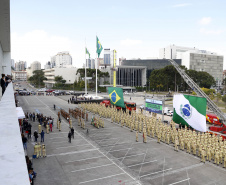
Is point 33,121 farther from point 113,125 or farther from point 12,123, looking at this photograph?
point 12,123

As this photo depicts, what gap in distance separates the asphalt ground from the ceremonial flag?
257cm

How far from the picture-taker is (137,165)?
11.3 metres

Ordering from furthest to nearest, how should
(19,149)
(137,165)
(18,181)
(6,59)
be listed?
(6,59) → (137,165) → (19,149) → (18,181)

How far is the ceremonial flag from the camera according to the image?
14641 mm

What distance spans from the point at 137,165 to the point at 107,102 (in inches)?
859

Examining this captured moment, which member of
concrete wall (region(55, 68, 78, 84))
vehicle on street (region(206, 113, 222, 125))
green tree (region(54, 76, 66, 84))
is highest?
concrete wall (region(55, 68, 78, 84))

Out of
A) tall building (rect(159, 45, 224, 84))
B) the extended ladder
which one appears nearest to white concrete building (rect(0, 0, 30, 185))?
the extended ladder

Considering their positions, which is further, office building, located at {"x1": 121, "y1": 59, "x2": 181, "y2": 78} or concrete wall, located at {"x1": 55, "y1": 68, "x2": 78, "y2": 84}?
office building, located at {"x1": 121, "y1": 59, "x2": 181, "y2": 78}

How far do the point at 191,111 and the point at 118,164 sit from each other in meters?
7.24

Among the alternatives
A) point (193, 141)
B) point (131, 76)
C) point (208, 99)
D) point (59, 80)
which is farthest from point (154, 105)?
point (59, 80)

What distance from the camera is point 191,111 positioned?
15.5 m

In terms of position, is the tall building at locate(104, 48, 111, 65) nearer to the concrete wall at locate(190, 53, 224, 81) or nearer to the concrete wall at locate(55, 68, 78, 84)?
the concrete wall at locate(55, 68, 78, 84)

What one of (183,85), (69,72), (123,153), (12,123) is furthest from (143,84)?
(12,123)

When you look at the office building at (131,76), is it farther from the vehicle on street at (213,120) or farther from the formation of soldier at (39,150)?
the formation of soldier at (39,150)
